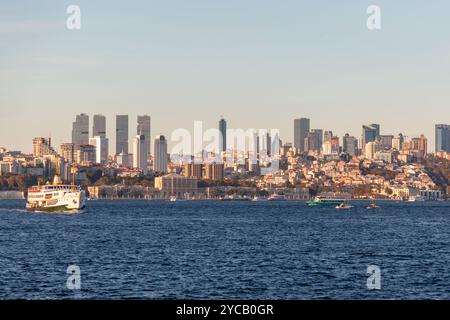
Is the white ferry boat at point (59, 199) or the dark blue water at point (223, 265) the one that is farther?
the white ferry boat at point (59, 199)

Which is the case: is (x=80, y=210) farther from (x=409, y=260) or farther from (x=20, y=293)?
(x=20, y=293)

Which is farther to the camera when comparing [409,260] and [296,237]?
[296,237]

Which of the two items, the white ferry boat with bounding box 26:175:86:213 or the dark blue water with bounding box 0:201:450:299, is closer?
the dark blue water with bounding box 0:201:450:299

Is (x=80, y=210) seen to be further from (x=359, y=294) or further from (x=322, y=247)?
(x=359, y=294)

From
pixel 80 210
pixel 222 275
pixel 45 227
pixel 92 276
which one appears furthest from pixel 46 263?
pixel 80 210

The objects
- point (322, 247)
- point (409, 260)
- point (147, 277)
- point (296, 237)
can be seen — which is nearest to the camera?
point (147, 277)

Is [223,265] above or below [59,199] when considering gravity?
below

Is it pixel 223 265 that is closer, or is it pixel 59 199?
pixel 223 265
